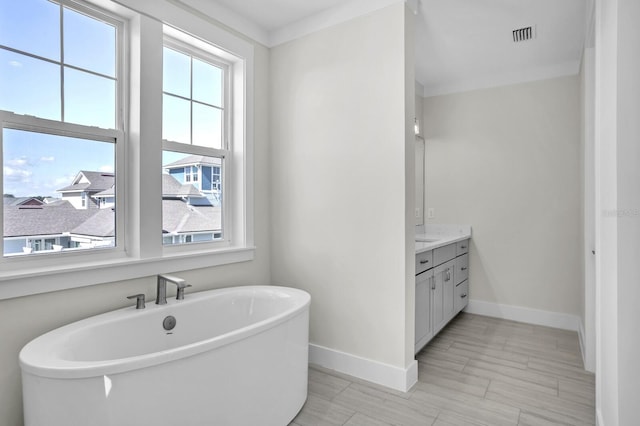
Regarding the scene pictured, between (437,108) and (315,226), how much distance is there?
2.42 m

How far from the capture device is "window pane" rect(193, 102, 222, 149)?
8.61 ft

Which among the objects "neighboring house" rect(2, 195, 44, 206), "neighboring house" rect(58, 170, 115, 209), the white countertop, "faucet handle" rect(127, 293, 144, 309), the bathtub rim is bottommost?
the bathtub rim

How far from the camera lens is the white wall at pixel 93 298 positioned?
1.64m

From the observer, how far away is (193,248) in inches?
102

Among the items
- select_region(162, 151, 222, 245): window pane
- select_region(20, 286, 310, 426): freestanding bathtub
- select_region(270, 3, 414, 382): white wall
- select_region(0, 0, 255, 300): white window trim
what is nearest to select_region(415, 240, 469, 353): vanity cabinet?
select_region(270, 3, 414, 382): white wall

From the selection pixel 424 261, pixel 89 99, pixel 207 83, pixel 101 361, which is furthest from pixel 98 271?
pixel 424 261

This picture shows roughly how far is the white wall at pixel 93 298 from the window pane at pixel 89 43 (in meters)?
1.06

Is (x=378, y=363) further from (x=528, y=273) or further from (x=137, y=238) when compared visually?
(x=528, y=273)

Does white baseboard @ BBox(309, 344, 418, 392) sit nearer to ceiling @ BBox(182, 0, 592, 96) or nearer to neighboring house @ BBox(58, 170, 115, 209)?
neighboring house @ BBox(58, 170, 115, 209)

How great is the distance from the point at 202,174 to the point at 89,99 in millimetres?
841

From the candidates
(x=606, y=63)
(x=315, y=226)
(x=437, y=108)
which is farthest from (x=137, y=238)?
(x=437, y=108)

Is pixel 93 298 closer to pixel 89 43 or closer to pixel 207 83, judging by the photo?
pixel 89 43

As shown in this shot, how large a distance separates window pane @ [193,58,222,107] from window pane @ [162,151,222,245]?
0.45m

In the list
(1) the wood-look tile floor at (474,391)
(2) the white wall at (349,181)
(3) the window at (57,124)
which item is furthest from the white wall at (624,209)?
(3) the window at (57,124)
